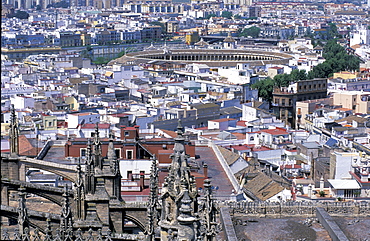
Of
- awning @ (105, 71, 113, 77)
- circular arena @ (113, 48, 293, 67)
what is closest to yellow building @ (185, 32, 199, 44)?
circular arena @ (113, 48, 293, 67)

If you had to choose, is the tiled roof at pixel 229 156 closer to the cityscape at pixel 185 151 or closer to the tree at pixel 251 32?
the cityscape at pixel 185 151

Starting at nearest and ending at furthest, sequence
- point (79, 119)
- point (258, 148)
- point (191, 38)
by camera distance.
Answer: point (258, 148), point (79, 119), point (191, 38)

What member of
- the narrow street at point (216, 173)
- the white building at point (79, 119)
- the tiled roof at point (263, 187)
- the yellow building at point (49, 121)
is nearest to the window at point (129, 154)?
the narrow street at point (216, 173)

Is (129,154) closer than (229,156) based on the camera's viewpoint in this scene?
Yes

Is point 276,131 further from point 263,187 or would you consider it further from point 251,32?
point 251,32

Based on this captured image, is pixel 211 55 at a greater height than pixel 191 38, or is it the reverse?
pixel 211 55

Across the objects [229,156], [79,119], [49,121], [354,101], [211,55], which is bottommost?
[211,55]

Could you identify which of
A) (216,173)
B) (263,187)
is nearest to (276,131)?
(263,187)

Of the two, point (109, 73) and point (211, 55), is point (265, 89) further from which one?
point (211, 55)

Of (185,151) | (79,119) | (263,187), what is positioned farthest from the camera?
(79,119)
